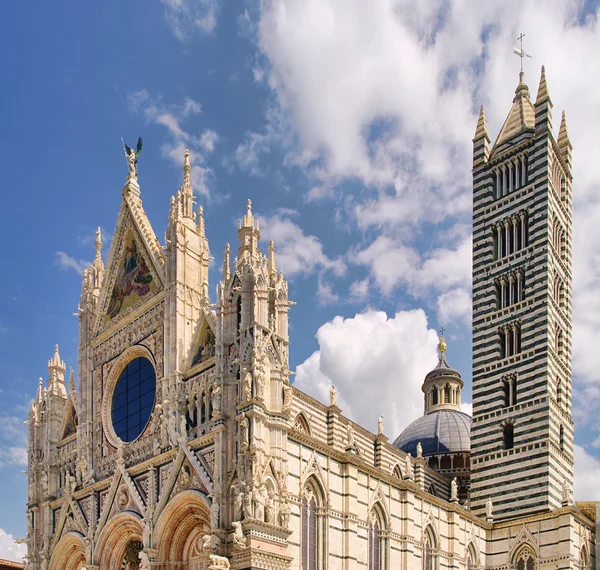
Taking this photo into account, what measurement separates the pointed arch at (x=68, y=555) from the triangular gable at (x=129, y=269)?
7.58 metres

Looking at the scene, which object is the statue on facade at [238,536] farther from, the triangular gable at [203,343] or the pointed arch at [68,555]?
the pointed arch at [68,555]

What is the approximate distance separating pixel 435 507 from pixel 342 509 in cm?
676

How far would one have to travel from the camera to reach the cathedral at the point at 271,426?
26562mm

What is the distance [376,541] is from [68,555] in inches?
435

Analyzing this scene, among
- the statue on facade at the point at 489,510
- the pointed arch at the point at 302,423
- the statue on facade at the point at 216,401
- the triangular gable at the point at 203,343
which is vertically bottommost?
the statue on facade at the point at 489,510

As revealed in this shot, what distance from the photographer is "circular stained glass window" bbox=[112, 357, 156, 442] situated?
31.0 m

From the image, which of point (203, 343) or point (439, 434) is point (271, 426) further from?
point (439, 434)

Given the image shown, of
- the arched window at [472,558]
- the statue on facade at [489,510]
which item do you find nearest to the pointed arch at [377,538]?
the arched window at [472,558]

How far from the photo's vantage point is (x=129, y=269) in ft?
111

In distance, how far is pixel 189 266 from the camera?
31109 millimetres

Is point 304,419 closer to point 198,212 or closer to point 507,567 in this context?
point 198,212

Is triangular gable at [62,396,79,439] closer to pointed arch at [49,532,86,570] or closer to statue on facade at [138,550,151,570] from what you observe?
pointed arch at [49,532,86,570]

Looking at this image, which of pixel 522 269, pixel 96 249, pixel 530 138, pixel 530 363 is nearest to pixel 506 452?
pixel 530 363

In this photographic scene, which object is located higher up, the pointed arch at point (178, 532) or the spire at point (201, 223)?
the spire at point (201, 223)
